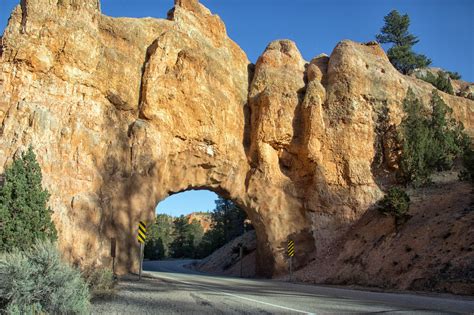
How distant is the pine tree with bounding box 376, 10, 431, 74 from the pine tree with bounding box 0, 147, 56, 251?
43.9 metres

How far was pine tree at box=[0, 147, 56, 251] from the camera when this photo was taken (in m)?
14.9

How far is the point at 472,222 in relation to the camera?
17.7 m

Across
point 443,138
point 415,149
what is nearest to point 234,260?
point 415,149

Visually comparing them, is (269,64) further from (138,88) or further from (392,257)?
(392,257)

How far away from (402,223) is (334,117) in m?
10.4

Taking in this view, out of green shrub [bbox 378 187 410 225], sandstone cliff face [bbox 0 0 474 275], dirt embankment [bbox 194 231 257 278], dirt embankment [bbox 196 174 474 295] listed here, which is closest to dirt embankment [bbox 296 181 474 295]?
dirt embankment [bbox 196 174 474 295]

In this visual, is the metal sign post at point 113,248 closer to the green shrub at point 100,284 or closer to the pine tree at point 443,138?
the green shrub at point 100,284

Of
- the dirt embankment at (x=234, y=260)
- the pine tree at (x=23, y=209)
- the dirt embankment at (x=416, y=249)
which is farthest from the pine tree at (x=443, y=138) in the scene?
the pine tree at (x=23, y=209)

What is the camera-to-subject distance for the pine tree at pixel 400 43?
49344mm

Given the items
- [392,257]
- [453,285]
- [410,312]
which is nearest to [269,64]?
[392,257]

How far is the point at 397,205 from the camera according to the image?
21359 millimetres

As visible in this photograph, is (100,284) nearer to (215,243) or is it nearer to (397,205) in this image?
(397,205)

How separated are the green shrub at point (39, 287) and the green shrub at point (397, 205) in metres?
18.2

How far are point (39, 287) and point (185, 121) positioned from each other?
21.1 m
